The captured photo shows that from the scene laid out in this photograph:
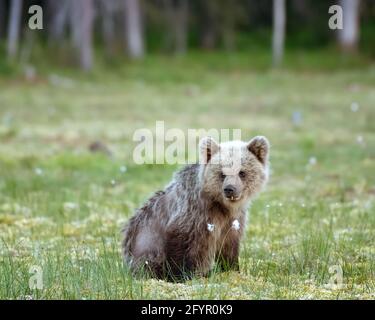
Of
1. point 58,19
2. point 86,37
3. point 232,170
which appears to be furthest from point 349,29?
point 232,170

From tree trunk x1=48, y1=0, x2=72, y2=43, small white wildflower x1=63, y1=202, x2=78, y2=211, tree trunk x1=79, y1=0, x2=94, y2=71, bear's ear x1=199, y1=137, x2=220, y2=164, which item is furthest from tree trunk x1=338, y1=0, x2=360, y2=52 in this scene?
bear's ear x1=199, y1=137, x2=220, y2=164

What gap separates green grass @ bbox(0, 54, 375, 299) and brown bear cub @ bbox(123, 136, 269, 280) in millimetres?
256

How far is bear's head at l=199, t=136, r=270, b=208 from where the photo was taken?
7590mm

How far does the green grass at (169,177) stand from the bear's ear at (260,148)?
101 cm

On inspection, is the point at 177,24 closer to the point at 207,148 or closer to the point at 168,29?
the point at 168,29

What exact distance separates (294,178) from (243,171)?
8260 mm

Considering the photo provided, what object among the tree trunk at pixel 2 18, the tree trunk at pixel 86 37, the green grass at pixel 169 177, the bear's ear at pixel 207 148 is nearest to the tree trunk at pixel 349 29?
the green grass at pixel 169 177

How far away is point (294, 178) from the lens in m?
15.9

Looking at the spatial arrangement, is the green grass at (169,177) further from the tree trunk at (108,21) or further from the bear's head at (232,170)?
the tree trunk at (108,21)

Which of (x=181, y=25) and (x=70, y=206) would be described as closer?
(x=70, y=206)

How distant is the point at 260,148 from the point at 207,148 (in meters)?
0.53

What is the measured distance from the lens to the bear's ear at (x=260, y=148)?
25.9 ft

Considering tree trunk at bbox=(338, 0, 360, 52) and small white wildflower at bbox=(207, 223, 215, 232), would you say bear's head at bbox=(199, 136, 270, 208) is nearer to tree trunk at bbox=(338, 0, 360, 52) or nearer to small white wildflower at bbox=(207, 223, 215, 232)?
small white wildflower at bbox=(207, 223, 215, 232)

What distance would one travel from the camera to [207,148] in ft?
25.5
